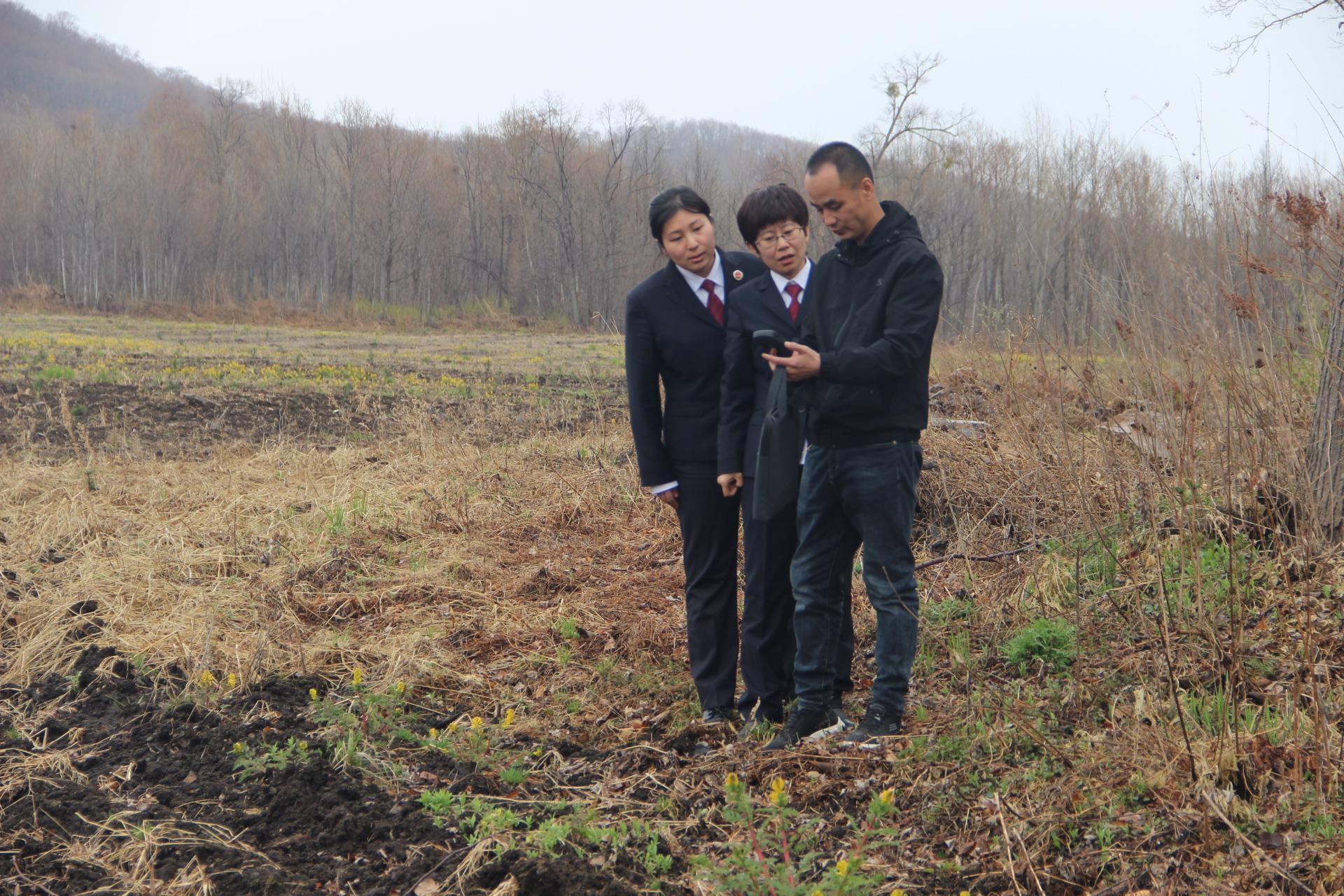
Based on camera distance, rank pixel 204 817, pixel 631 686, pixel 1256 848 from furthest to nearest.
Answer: pixel 631 686 < pixel 204 817 < pixel 1256 848

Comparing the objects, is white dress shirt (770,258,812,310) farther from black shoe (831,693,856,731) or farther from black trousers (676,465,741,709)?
black shoe (831,693,856,731)

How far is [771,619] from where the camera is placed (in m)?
4.06

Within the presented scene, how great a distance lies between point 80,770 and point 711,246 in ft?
10.0

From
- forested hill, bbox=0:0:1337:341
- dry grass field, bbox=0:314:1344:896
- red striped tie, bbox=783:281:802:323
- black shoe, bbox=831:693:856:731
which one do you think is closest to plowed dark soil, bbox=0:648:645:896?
dry grass field, bbox=0:314:1344:896

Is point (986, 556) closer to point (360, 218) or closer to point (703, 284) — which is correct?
point (703, 284)

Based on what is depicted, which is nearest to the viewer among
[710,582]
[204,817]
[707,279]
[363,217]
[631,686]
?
[204,817]

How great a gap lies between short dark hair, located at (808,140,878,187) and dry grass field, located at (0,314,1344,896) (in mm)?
1355

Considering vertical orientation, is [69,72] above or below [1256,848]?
above

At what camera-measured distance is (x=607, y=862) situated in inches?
119

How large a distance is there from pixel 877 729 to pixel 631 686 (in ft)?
4.92

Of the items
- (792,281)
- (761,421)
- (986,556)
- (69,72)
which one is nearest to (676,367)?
(761,421)

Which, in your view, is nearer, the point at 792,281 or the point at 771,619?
the point at 792,281

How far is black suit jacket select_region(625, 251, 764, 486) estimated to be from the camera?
13.3ft

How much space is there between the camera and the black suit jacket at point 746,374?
153 inches
